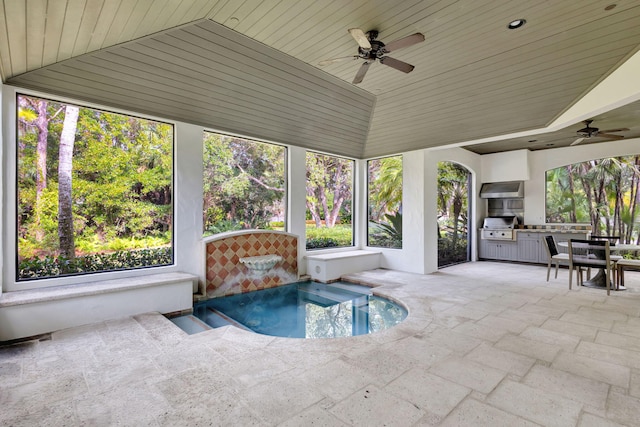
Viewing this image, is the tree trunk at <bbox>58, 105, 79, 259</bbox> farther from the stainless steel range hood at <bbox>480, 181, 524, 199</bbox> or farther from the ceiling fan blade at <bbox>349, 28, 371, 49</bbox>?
the stainless steel range hood at <bbox>480, 181, 524, 199</bbox>

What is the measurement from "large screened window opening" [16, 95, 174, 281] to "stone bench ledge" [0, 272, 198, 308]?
0.28m

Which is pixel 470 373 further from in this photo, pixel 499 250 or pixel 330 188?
pixel 499 250

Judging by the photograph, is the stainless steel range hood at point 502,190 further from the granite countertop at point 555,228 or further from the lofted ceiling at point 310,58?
the lofted ceiling at point 310,58

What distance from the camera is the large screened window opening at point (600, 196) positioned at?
8.79m

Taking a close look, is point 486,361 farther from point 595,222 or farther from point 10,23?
point 595,222

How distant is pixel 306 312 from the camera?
4906mm

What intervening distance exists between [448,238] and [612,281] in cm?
345

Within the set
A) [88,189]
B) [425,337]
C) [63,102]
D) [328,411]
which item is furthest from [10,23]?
[425,337]

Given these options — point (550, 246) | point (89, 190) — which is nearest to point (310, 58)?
point (89, 190)

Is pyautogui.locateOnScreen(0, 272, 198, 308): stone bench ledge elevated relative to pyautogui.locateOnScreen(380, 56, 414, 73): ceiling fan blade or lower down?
lower down

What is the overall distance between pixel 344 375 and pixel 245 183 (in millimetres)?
5064

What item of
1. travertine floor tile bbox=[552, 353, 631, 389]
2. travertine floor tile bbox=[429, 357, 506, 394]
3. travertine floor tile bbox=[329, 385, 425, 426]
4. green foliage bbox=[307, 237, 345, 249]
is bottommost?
travertine floor tile bbox=[552, 353, 631, 389]

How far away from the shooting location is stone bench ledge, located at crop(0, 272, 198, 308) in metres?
3.51

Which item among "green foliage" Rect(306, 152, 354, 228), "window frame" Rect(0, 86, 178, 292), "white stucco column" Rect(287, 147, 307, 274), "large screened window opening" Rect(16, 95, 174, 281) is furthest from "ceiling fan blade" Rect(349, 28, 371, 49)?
"green foliage" Rect(306, 152, 354, 228)
